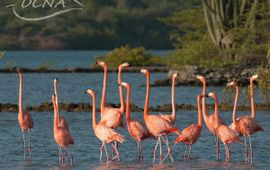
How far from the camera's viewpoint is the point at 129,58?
6869cm

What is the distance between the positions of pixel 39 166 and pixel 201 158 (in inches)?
141

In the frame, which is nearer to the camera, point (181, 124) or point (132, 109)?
point (181, 124)

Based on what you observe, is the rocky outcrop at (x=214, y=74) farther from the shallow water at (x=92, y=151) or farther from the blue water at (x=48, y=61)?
the blue water at (x=48, y=61)

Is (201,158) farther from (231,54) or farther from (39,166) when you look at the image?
(231,54)

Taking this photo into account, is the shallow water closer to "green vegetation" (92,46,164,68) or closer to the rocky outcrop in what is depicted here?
the rocky outcrop

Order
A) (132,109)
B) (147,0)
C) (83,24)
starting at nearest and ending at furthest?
(132,109), (83,24), (147,0)

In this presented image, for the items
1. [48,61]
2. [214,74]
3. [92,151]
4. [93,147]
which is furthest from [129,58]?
[92,151]

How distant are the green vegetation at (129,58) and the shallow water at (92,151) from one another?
38652 mm

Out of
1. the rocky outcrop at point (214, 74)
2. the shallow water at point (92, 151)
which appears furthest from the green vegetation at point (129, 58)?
the shallow water at point (92, 151)

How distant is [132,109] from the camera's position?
32188 mm

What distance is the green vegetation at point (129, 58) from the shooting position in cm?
6775

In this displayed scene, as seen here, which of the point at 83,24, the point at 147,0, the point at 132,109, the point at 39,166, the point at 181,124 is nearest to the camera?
the point at 39,166

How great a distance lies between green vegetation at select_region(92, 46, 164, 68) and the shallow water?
38.7 metres

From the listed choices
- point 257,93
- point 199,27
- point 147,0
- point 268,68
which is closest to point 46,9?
point 147,0
